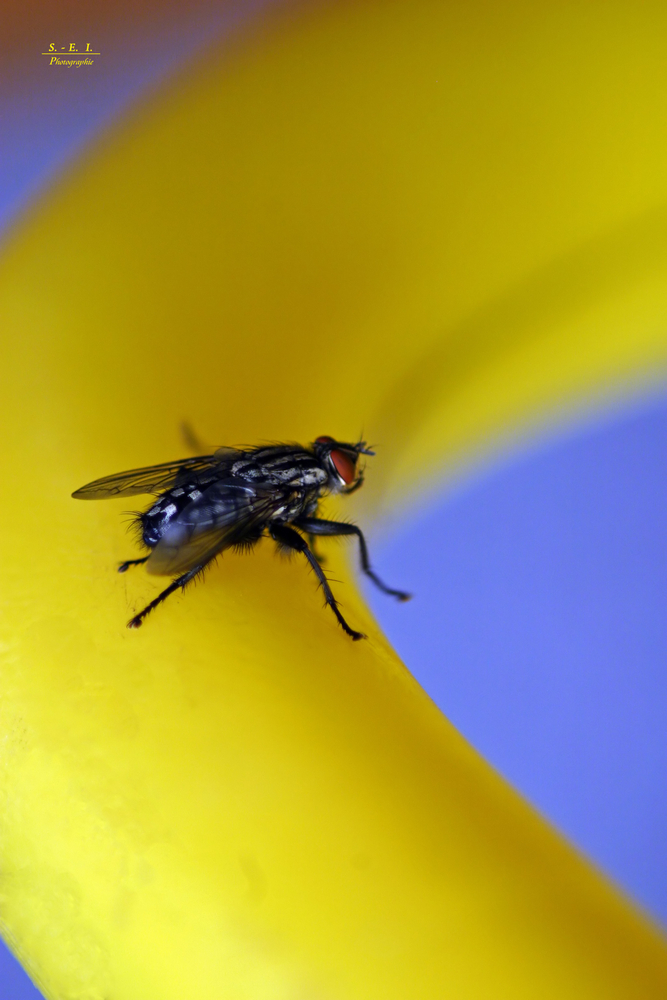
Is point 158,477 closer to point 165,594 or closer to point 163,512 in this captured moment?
point 163,512

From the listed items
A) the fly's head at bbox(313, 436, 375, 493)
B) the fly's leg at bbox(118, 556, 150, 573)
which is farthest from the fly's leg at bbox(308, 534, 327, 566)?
the fly's leg at bbox(118, 556, 150, 573)

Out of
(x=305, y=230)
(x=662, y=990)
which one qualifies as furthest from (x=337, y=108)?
(x=662, y=990)

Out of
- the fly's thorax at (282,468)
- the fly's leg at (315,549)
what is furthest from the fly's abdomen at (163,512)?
the fly's leg at (315,549)

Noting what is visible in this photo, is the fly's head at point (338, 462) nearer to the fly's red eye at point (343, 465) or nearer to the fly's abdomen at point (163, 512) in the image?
the fly's red eye at point (343, 465)

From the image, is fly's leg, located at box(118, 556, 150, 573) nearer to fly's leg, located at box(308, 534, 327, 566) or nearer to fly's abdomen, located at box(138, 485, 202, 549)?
fly's abdomen, located at box(138, 485, 202, 549)

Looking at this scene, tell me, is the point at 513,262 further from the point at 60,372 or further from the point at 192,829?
the point at 192,829

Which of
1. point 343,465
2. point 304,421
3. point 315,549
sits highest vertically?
point 304,421

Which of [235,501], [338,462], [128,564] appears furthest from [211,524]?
[338,462]
